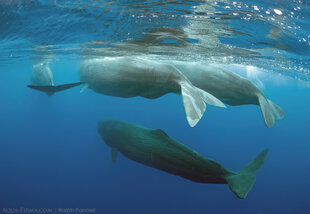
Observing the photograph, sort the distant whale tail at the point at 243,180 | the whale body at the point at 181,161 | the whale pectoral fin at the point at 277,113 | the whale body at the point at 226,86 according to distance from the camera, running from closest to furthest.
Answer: the distant whale tail at the point at 243,180 → the whale body at the point at 181,161 → the whale body at the point at 226,86 → the whale pectoral fin at the point at 277,113

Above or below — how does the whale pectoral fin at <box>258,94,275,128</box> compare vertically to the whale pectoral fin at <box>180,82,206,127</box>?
below

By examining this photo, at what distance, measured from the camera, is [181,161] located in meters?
4.62

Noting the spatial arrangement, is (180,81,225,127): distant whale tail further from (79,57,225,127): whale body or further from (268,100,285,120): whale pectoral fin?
(268,100,285,120): whale pectoral fin

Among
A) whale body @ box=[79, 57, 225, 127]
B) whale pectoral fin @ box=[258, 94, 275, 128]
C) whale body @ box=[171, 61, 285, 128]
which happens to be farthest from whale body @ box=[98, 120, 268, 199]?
whale body @ box=[171, 61, 285, 128]

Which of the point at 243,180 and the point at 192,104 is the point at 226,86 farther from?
the point at 243,180

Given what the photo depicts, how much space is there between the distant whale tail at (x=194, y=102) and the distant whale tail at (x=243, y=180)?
164 centimetres

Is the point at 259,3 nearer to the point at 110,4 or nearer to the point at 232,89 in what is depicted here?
the point at 232,89

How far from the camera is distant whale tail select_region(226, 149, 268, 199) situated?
402cm

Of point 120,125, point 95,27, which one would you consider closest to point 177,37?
point 95,27

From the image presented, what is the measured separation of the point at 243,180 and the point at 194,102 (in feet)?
6.49

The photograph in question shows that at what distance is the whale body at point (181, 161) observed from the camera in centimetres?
449

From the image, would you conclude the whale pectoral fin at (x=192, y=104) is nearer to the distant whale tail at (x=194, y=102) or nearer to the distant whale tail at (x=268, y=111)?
the distant whale tail at (x=194, y=102)

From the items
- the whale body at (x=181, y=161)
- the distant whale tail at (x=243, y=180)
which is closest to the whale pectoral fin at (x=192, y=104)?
the whale body at (x=181, y=161)

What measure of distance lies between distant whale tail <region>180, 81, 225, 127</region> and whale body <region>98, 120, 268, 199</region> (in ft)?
4.09
